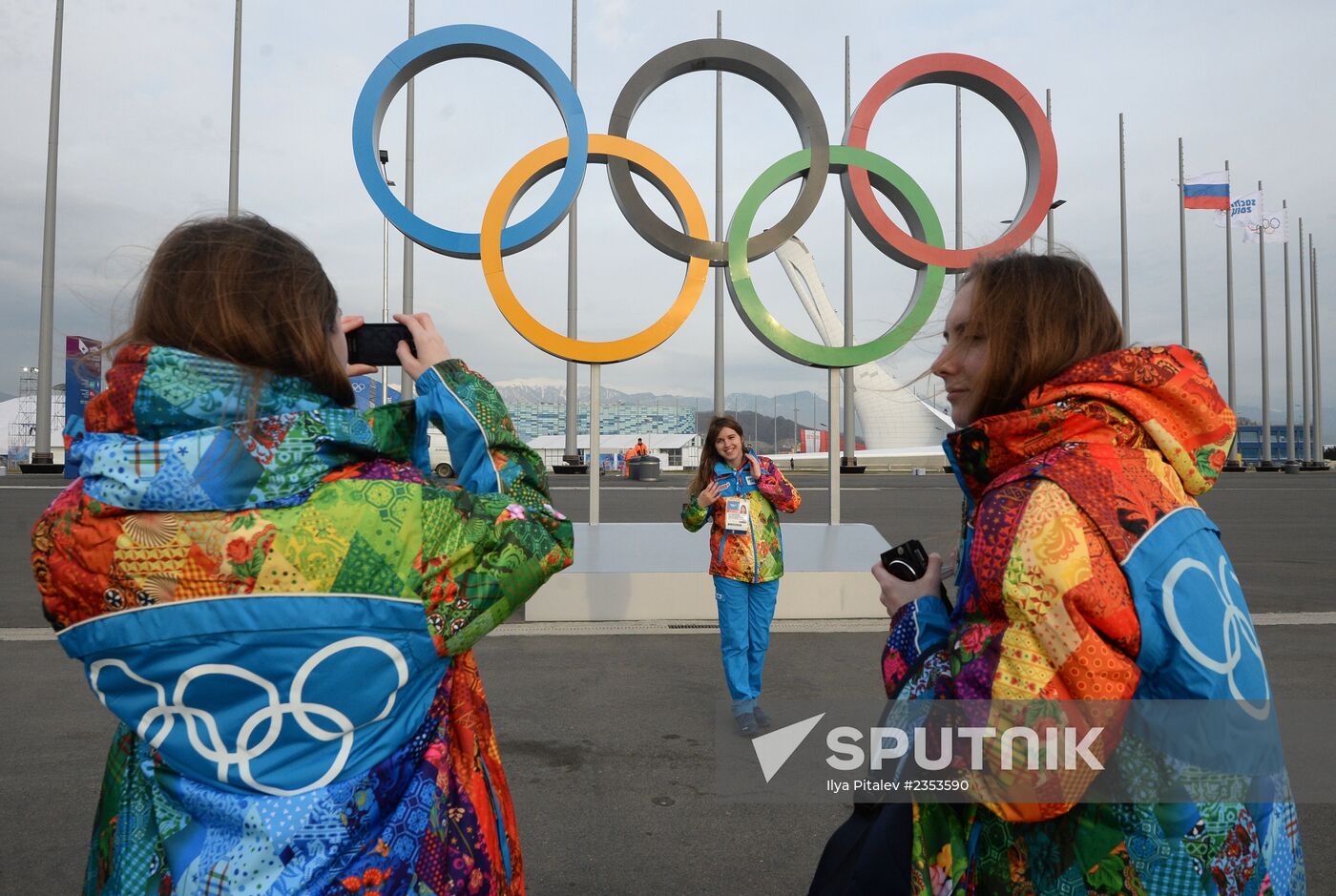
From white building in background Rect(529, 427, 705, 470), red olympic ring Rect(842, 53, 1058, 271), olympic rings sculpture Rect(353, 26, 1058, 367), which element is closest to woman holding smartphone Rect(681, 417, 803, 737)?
olympic rings sculpture Rect(353, 26, 1058, 367)

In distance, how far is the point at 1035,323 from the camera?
1431 mm

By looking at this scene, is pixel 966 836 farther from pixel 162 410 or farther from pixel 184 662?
pixel 162 410

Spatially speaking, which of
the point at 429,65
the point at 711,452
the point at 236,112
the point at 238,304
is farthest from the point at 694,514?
the point at 236,112

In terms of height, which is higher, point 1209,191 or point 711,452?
point 1209,191

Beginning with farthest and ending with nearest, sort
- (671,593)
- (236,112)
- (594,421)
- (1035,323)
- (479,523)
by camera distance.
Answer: (236,112)
(594,421)
(671,593)
(1035,323)
(479,523)

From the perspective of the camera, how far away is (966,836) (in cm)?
133

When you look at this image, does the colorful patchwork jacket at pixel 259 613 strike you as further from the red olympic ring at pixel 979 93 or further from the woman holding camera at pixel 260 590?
the red olympic ring at pixel 979 93

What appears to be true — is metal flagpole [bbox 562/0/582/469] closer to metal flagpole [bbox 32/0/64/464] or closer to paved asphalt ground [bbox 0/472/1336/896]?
metal flagpole [bbox 32/0/64/464]

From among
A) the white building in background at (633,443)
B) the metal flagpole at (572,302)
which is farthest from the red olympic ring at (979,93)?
the white building in background at (633,443)

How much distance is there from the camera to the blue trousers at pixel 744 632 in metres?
4.27

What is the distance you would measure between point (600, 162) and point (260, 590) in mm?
6701

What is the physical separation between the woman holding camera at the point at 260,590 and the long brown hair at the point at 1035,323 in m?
0.85

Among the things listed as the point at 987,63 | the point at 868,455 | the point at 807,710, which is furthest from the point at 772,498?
the point at 868,455

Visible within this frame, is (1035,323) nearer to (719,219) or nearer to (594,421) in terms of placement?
(594,421)
